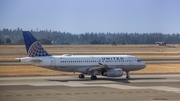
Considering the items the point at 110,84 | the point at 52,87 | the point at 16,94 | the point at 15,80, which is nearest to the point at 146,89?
the point at 110,84

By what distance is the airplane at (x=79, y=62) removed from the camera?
163ft

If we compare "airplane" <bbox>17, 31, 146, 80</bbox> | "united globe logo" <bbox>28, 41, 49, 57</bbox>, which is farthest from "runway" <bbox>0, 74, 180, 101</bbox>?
"united globe logo" <bbox>28, 41, 49, 57</bbox>

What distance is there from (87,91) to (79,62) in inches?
541

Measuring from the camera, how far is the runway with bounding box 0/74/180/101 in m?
33.3

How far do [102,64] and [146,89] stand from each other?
39.3 ft

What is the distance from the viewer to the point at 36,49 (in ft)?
164

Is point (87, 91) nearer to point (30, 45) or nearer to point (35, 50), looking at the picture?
point (35, 50)


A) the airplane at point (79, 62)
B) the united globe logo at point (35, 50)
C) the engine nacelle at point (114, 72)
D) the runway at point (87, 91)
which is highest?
the united globe logo at point (35, 50)

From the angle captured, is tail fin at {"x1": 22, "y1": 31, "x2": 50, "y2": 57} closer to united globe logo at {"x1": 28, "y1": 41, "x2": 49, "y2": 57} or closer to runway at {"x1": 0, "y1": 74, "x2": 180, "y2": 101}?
united globe logo at {"x1": 28, "y1": 41, "x2": 49, "y2": 57}

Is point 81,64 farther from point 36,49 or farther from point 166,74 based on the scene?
point 166,74

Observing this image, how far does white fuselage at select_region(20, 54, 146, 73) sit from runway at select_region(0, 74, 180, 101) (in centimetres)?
349

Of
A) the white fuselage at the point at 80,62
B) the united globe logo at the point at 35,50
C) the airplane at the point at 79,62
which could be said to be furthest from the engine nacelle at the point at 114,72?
the united globe logo at the point at 35,50

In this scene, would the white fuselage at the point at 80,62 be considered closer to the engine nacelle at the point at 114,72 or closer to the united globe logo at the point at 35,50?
the united globe logo at the point at 35,50

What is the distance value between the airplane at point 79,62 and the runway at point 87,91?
3089 millimetres
